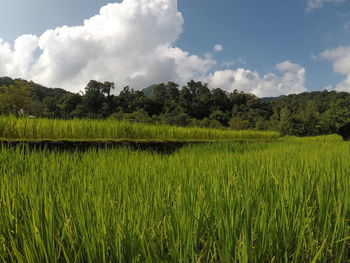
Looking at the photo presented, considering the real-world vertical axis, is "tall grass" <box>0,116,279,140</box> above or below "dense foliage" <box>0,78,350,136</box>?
below

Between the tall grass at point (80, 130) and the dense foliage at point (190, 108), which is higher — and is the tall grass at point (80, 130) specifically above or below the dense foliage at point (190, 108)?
below

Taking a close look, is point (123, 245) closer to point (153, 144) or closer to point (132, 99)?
point (153, 144)

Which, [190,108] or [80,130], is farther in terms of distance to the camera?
[190,108]

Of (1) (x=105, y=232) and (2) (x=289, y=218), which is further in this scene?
(2) (x=289, y=218)

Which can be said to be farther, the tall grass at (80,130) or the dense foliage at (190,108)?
the dense foliage at (190,108)

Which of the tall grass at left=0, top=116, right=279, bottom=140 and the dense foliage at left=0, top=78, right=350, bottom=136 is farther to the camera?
the dense foliage at left=0, top=78, right=350, bottom=136

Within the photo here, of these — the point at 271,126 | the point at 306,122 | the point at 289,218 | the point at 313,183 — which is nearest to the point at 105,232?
the point at 289,218

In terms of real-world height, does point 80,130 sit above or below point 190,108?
below

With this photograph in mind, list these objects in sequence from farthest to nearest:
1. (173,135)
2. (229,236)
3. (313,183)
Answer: (173,135), (313,183), (229,236)

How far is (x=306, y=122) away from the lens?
48719mm

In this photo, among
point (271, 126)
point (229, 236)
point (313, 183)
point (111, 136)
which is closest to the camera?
point (229, 236)

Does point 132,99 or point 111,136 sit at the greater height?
point 132,99

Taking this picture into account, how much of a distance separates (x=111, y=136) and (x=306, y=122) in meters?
49.4

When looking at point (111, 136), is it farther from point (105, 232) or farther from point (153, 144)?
point (105, 232)
